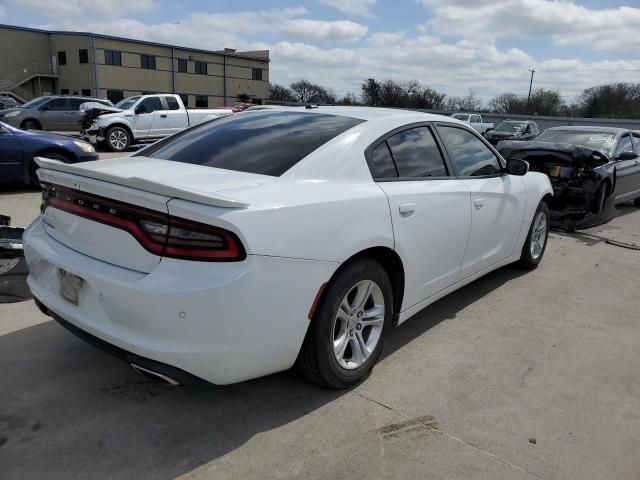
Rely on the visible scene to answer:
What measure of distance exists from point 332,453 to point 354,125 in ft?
6.44

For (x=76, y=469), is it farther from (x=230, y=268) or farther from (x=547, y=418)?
(x=547, y=418)

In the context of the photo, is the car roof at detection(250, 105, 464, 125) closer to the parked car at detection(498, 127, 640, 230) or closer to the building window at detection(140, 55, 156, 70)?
the parked car at detection(498, 127, 640, 230)

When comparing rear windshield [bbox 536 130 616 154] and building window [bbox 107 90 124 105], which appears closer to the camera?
rear windshield [bbox 536 130 616 154]

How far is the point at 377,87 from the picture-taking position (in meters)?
62.4

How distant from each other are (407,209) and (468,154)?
129cm

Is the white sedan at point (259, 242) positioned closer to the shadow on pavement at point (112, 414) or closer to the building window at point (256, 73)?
the shadow on pavement at point (112, 414)

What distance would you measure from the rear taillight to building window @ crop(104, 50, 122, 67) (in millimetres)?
49560

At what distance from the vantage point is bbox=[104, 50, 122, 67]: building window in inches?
1804

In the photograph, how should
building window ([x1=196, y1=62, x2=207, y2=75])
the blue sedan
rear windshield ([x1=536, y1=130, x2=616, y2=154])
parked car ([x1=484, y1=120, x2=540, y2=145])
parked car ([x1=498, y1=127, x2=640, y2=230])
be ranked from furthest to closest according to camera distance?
building window ([x1=196, y1=62, x2=207, y2=75])
parked car ([x1=484, y1=120, x2=540, y2=145])
rear windshield ([x1=536, y1=130, x2=616, y2=154])
the blue sedan
parked car ([x1=498, y1=127, x2=640, y2=230])

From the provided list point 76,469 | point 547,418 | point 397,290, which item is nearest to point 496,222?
point 397,290

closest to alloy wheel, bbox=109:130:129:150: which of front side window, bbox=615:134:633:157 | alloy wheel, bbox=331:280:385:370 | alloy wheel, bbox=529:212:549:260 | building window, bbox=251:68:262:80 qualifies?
front side window, bbox=615:134:633:157

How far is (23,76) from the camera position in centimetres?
4734

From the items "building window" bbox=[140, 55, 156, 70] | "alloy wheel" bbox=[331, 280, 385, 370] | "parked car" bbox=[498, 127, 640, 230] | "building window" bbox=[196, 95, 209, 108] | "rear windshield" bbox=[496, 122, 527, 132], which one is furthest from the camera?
"building window" bbox=[196, 95, 209, 108]

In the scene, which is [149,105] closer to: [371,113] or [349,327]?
[371,113]
